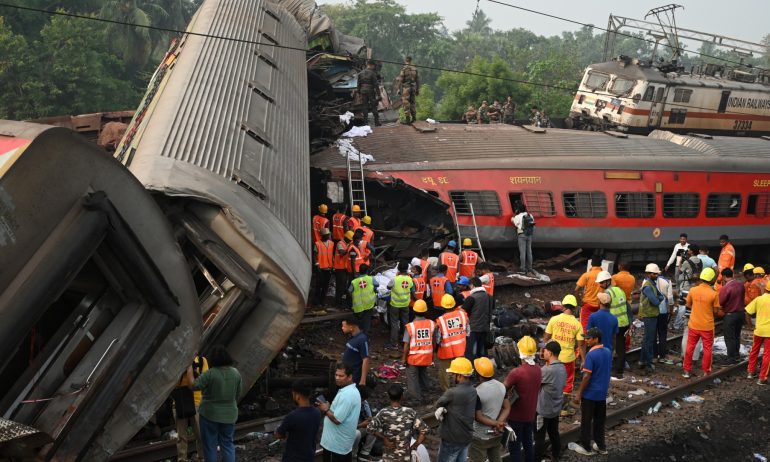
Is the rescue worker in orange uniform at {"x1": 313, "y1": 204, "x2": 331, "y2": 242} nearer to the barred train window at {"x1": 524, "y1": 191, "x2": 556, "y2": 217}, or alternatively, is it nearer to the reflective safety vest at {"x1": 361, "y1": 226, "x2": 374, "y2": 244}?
the reflective safety vest at {"x1": 361, "y1": 226, "x2": 374, "y2": 244}

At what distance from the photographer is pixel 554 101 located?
41250 mm

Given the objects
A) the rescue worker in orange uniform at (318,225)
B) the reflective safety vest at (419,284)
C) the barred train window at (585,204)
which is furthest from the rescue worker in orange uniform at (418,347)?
the barred train window at (585,204)

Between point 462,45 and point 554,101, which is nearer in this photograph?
point 554,101

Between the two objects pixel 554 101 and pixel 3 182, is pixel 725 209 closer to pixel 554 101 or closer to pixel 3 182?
pixel 3 182

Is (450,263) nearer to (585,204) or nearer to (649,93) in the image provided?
(585,204)

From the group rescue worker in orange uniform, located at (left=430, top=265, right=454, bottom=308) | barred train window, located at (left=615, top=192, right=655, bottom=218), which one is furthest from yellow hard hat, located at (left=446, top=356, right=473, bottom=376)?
barred train window, located at (left=615, top=192, right=655, bottom=218)

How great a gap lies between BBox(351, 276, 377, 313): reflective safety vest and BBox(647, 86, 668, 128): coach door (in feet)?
44.9

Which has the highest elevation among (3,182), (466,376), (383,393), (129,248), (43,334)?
(3,182)

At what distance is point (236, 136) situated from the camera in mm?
9758

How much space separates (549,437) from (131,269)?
5007 millimetres

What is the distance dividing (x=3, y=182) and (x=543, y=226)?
13.7 metres

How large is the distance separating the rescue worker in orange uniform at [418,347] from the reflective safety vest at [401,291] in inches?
73.0

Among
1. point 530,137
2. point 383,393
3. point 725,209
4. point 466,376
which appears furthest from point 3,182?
point 725,209

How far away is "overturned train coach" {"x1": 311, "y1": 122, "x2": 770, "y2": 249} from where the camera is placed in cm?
1692
